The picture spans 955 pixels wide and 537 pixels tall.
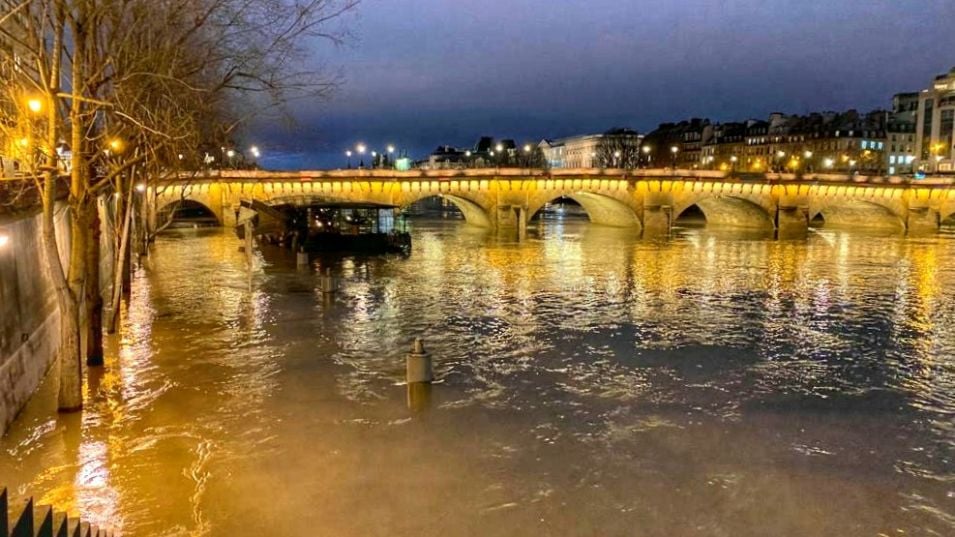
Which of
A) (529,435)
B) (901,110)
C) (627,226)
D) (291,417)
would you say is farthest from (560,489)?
(901,110)

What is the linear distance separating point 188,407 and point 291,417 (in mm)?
2036

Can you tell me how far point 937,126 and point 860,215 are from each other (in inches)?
1539

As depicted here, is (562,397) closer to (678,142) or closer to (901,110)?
(901,110)

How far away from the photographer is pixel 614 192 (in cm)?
7400

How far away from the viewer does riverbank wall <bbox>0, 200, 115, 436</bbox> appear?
11562mm

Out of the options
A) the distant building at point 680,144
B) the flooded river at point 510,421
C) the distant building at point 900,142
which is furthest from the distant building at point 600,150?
the flooded river at point 510,421

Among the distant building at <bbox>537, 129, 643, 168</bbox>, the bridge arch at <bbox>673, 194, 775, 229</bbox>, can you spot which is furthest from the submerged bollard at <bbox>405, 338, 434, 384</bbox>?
the distant building at <bbox>537, 129, 643, 168</bbox>

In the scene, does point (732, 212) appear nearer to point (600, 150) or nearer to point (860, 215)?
point (860, 215)

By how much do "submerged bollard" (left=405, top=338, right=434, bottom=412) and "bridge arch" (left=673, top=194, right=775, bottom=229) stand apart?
6428 centimetres

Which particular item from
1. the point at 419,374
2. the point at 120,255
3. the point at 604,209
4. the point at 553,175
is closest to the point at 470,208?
the point at 553,175

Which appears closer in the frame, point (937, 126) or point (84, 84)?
point (84, 84)

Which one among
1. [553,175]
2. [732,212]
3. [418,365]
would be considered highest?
[553,175]

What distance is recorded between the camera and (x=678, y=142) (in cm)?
16025

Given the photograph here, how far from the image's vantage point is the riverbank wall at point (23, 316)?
1156cm
